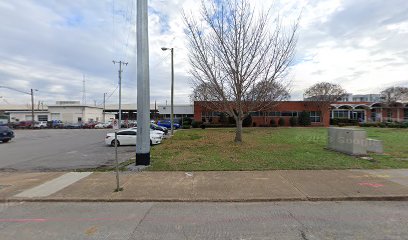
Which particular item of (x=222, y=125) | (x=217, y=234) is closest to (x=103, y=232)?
(x=217, y=234)

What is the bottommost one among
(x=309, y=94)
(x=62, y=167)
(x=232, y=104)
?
(x=62, y=167)

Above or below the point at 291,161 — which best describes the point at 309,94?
above

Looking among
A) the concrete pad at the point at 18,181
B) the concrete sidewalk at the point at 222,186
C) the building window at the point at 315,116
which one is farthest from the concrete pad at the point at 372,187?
the building window at the point at 315,116

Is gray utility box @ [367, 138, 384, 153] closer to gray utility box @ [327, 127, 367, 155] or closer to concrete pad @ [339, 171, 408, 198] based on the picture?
gray utility box @ [327, 127, 367, 155]

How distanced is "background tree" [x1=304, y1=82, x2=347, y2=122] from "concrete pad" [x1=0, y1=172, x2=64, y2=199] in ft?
151

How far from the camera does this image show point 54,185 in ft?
25.7

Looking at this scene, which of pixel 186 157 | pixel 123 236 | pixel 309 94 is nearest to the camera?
pixel 123 236

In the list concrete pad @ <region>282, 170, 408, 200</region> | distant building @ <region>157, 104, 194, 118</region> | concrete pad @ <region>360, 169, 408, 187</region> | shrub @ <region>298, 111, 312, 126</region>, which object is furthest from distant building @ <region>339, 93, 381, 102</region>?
concrete pad @ <region>282, 170, 408, 200</region>

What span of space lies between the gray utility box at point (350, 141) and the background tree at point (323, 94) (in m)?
36.5

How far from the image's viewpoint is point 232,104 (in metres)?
19.1

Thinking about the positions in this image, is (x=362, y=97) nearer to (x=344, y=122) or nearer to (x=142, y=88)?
(x=344, y=122)

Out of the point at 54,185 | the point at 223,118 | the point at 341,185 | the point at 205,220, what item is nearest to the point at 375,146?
the point at 341,185

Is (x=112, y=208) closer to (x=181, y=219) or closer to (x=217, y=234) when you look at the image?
(x=181, y=219)

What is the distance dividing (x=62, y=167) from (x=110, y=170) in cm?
252
